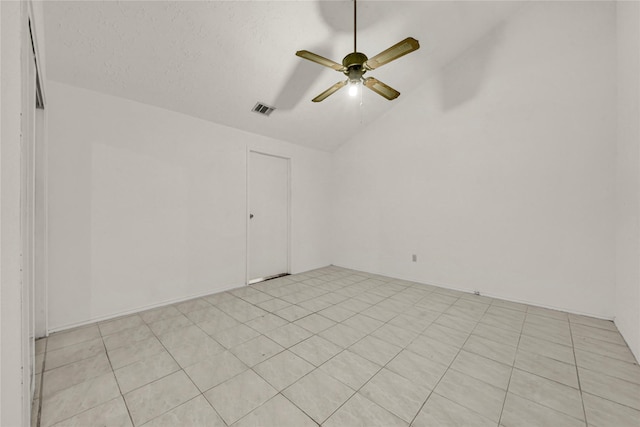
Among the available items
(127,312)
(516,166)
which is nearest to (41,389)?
(127,312)

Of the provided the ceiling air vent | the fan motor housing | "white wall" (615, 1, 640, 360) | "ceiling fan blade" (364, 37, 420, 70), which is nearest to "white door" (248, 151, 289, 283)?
the ceiling air vent

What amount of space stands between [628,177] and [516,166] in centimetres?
100

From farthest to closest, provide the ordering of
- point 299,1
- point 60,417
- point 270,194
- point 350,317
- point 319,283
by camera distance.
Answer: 1. point 270,194
2. point 319,283
3. point 350,317
4. point 299,1
5. point 60,417

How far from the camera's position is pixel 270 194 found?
441cm

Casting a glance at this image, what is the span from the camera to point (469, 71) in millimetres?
3578

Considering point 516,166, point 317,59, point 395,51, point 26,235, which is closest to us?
point 26,235

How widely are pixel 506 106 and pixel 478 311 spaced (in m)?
2.78

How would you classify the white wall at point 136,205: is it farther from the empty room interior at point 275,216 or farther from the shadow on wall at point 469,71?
the shadow on wall at point 469,71

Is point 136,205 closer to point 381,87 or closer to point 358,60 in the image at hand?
point 358,60

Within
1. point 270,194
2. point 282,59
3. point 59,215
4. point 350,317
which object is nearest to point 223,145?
point 270,194

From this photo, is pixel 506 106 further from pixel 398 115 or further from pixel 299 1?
pixel 299 1

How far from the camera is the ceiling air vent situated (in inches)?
137

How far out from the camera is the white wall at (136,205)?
245cm

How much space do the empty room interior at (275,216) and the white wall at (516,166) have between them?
3 cm
